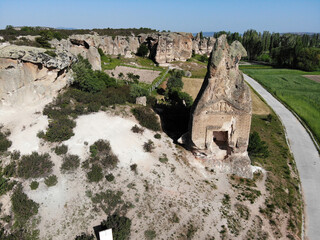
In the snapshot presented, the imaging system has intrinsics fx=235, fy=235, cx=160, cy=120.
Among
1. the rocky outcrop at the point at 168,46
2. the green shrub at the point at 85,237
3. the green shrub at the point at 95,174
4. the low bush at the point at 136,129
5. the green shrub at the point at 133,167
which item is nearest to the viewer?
the green shrub at the point at 85,237

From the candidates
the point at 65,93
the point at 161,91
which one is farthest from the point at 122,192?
the point at 161,91

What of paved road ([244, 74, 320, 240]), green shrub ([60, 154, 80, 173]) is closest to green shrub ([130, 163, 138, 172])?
green shrub ([60, 154, 80, 173])

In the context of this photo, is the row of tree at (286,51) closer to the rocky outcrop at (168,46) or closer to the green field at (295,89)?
the green field at (295,89)

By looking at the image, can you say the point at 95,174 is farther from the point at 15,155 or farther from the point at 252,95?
the point at 252,95

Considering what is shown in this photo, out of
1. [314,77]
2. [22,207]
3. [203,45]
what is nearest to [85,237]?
[22,207]

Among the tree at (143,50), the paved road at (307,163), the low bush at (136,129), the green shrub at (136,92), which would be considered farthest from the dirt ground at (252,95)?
the low bush at (136,129)

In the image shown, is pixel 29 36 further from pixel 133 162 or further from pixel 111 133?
pixel 133 162

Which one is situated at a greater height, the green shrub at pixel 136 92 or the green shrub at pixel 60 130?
the green shrub at pixel 136 92
